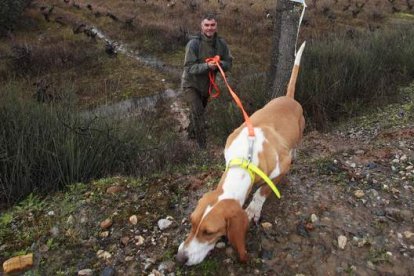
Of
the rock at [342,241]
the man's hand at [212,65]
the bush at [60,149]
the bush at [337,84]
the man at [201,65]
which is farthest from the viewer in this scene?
the bush at [337,84]

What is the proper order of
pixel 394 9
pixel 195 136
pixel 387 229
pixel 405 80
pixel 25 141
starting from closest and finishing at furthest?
pixel 387 229 < pixel 25 141 < pixel 195 136 < pixel 405 80 < pixel 394 9

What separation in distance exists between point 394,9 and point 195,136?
47.4ft

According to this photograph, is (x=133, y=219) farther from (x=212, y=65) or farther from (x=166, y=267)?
(x=212, y=65)

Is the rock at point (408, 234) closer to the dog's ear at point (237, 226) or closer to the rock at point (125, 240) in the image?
the dog's ear at point (237, 226)

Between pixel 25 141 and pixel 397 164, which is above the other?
pixel 25 141

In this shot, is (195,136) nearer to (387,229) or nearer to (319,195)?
(319,195)

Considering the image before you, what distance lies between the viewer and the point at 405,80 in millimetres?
7961

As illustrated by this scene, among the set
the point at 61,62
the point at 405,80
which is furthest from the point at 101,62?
the point at 405,80

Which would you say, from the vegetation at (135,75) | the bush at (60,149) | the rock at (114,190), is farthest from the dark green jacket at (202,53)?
the rock at (114,190)

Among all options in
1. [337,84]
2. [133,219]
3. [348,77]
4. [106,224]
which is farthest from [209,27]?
[106,224]

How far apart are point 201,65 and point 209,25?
0.54 meters

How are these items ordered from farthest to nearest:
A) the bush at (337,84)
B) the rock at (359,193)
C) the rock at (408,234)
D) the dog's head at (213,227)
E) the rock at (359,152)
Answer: the bush at (337,84)
the rock at (359,152)
the rock at (359,193)
the rock at (408,234)
the dog's head at (213,227)

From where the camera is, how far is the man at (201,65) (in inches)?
231

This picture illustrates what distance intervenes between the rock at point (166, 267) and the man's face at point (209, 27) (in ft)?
11.8
